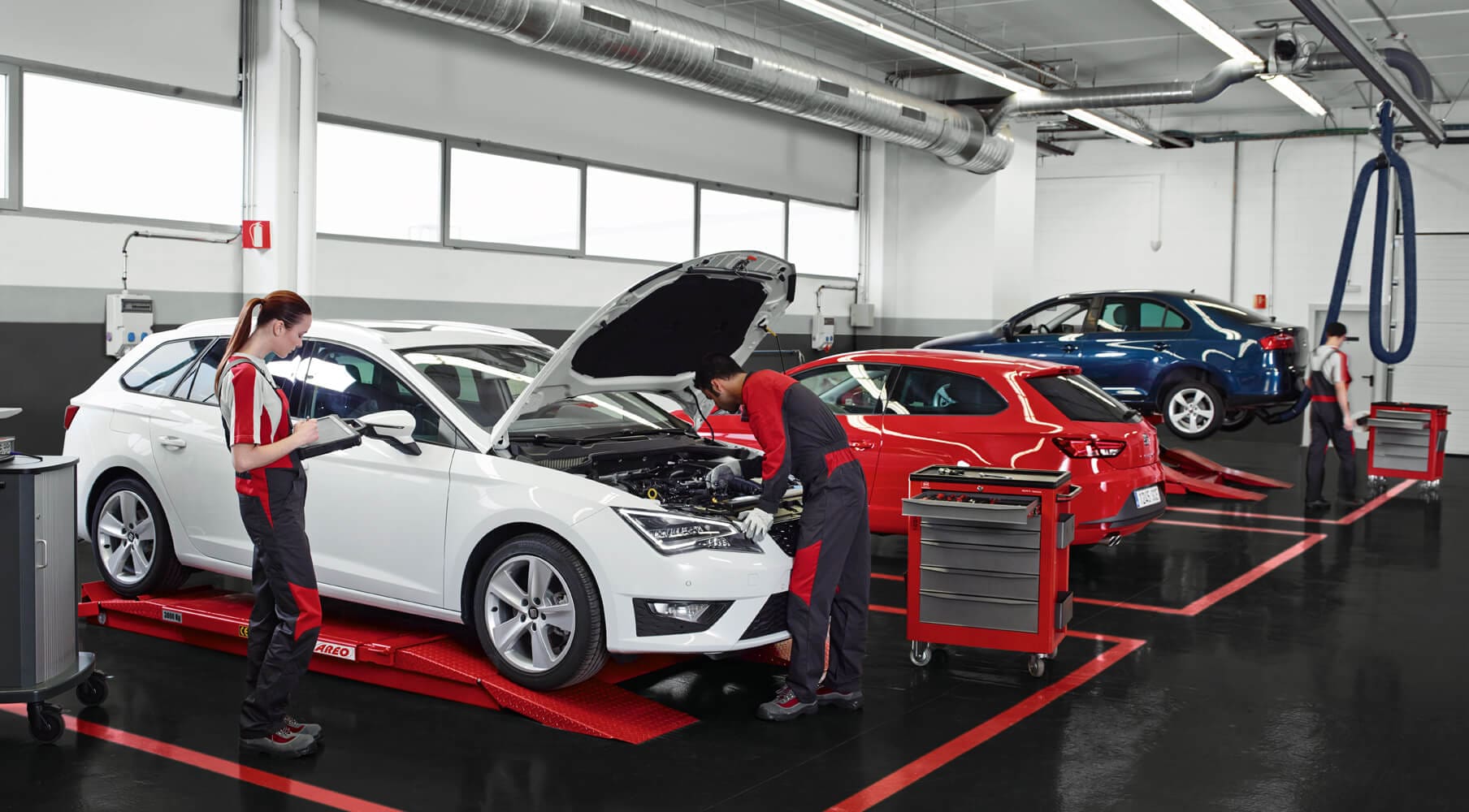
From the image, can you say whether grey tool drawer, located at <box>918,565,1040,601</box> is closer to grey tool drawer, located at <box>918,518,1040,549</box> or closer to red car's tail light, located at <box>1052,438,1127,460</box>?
grey tool drawer, located at <box>918,518,1040,549</box>

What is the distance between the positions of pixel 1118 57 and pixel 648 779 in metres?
13.9

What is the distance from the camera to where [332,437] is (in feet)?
13.8

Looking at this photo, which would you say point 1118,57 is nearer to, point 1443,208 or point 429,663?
point 1443,208

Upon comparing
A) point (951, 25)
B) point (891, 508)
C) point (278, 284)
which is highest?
point (951, 25)

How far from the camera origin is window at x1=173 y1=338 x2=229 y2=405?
589 centimetres

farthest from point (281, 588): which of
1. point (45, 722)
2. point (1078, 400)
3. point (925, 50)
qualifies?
point (925, 50)

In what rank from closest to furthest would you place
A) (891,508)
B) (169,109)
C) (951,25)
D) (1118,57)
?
(891,508)
(169,109)
(951,25)
(1118,57)

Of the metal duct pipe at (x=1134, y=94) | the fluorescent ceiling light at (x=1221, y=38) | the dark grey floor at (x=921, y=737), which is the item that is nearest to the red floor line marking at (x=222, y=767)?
the dark grey floor at (x=921, y=737)

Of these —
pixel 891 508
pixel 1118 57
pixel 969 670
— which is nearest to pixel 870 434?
pixel 891 508

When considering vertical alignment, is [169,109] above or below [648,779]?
above

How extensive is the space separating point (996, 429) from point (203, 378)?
→ 4.44 meters

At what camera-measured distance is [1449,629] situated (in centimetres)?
667

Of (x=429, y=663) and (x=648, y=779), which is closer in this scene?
(x=648, y=779)

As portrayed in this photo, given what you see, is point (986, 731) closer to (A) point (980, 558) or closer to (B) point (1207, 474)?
(A) point (980, 558)
